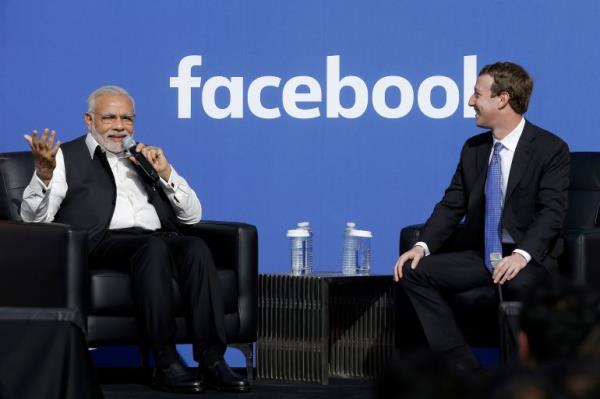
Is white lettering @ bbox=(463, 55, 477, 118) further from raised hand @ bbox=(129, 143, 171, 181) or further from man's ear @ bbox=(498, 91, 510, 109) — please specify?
raised hand @ bbox=(129, 143, 171, 181)

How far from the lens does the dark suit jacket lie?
367 cm

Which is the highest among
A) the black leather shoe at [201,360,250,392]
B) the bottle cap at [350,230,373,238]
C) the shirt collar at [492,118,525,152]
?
the shirt collar at [492,118,525,152]

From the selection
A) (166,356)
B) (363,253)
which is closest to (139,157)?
(166,356)

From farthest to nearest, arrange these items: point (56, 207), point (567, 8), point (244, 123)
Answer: point (244, 123) → point (567, 8) → point (56, 207)

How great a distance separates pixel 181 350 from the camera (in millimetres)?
4836

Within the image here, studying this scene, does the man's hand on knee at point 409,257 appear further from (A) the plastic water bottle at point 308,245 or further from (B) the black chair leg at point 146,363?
(B) the black chair leg at point 146,363

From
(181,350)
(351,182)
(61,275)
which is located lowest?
(181,350)

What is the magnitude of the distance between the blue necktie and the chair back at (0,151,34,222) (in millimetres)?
1717

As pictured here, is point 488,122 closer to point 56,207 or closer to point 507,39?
point 507,39

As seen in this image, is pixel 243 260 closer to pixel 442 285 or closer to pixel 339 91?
pixel 442 285

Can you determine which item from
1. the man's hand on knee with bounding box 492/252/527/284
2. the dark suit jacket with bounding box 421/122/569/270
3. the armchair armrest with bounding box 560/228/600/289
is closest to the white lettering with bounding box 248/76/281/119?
the dark suit jacket with bounding box 421/122/569/270

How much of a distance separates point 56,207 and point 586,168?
1.96 metres

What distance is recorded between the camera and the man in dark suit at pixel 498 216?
3.66 metres

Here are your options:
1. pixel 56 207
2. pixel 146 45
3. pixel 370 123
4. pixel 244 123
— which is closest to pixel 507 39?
pixel 370 123
